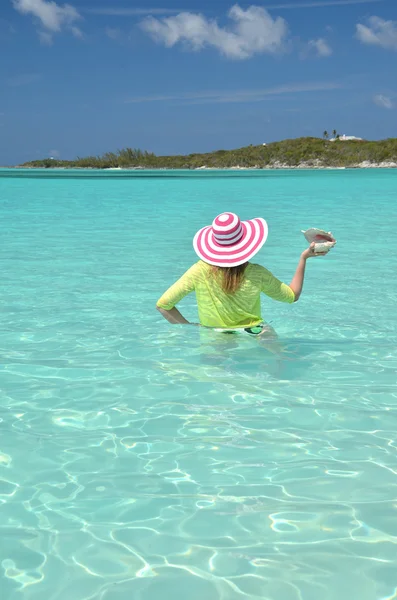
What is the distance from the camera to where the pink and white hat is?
4785mm

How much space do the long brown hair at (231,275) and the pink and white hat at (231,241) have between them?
5.0 inches

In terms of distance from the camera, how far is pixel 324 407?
463cm

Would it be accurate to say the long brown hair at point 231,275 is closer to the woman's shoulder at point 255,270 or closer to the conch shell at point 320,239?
the woman's shoulder at point 255,270

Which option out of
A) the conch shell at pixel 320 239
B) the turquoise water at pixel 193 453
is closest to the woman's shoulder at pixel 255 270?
the conch shell at pixel 320 239

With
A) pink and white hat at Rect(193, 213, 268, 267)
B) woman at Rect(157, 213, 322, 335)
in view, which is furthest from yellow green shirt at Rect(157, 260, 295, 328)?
pink and white hat at Rect(193, 213, 268, 267)

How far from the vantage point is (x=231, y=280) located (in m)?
4.96

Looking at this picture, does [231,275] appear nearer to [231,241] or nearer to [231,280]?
[231,280]

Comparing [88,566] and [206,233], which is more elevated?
[206,233]

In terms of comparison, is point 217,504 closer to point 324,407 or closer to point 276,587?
point 276,587

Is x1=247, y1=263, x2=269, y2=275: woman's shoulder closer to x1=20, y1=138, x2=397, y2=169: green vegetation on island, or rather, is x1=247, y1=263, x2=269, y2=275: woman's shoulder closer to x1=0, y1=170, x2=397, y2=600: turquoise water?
x1=0, y1=170, x2=397, y2=600: turquoise water

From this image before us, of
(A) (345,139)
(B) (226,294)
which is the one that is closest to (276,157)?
(A) (345,139)

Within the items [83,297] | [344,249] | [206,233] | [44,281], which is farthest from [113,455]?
[344,249]

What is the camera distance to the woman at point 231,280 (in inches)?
189

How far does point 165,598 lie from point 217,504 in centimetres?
69
